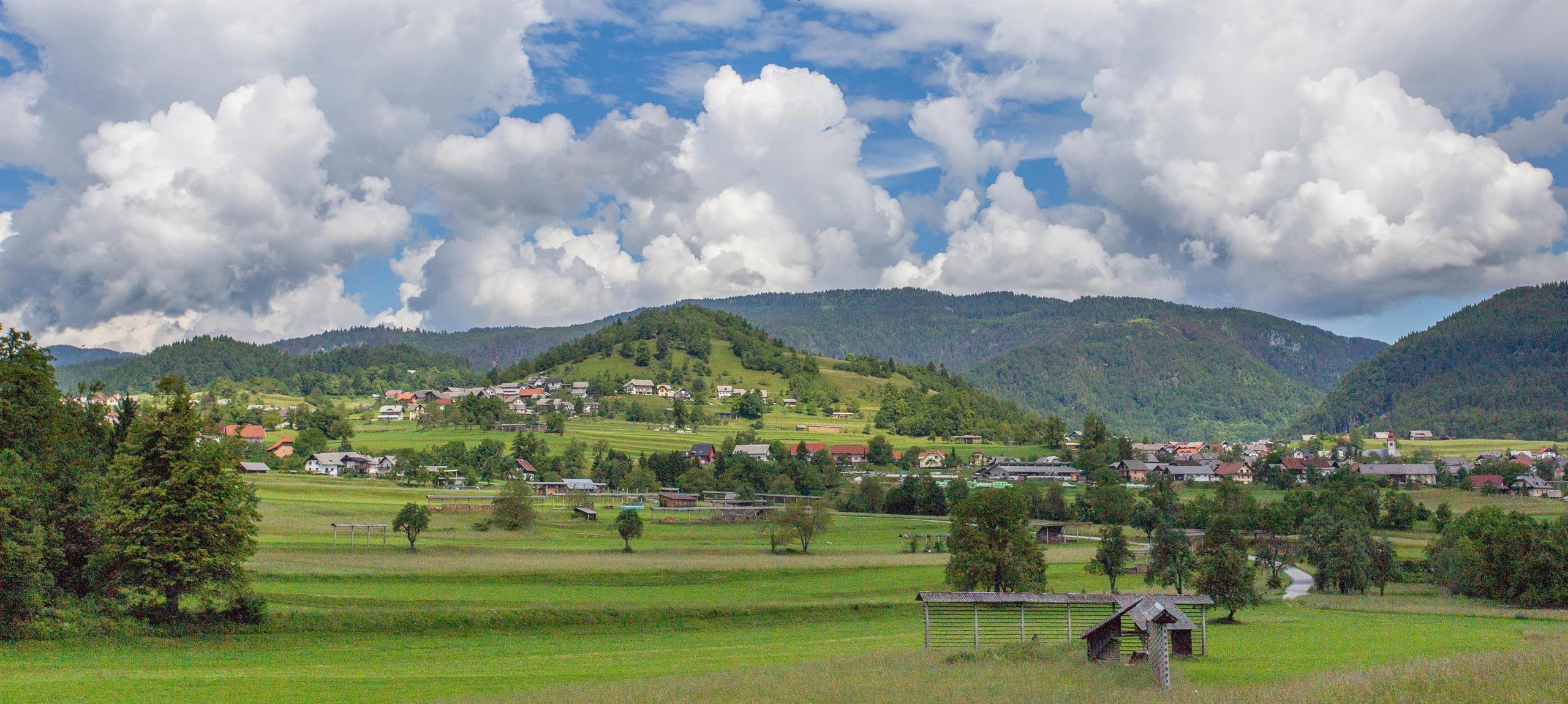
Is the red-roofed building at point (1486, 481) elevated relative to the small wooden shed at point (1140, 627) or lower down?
elevated

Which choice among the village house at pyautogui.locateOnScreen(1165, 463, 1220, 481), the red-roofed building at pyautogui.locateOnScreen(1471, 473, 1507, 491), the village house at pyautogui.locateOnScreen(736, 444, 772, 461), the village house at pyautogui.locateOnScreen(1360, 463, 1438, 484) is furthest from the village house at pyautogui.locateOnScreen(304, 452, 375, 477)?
the red-roofed building at pyautogui.locateOnScreen(1471, 473, 1507, 491)

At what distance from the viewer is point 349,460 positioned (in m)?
138

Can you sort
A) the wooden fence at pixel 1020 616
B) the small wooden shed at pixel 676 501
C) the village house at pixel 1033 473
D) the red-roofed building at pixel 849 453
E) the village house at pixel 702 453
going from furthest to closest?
the red-roofed building at pixel 849 453
the village house at pixel 1033 473
the village house at pixel 702 453
the small wooden shed at pixel 676 501
the wooden fence at pixel 1020 616

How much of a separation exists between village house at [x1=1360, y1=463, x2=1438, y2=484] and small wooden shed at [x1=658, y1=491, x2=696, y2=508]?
9499 centimetres

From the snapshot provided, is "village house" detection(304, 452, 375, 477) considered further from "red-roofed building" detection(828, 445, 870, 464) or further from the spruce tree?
the spruce tree

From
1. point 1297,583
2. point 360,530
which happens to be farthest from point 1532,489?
point 360,530

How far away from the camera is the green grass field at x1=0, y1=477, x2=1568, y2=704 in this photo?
94.4ft

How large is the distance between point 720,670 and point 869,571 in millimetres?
35480

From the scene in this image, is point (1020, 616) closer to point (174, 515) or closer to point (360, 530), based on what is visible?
point (174, 515)

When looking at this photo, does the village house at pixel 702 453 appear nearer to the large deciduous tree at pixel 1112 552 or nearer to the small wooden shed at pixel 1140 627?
the large deciduous tree at pixel 1112 552

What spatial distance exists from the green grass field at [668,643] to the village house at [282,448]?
74809 millimetres

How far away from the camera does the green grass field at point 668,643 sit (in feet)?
94.4

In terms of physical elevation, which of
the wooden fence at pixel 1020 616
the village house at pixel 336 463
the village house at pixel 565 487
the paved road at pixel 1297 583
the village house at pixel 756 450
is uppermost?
the village house at pixel 756 450

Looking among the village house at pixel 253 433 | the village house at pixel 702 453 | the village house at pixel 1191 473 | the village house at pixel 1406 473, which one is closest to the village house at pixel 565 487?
the village house at pixel 702 453
